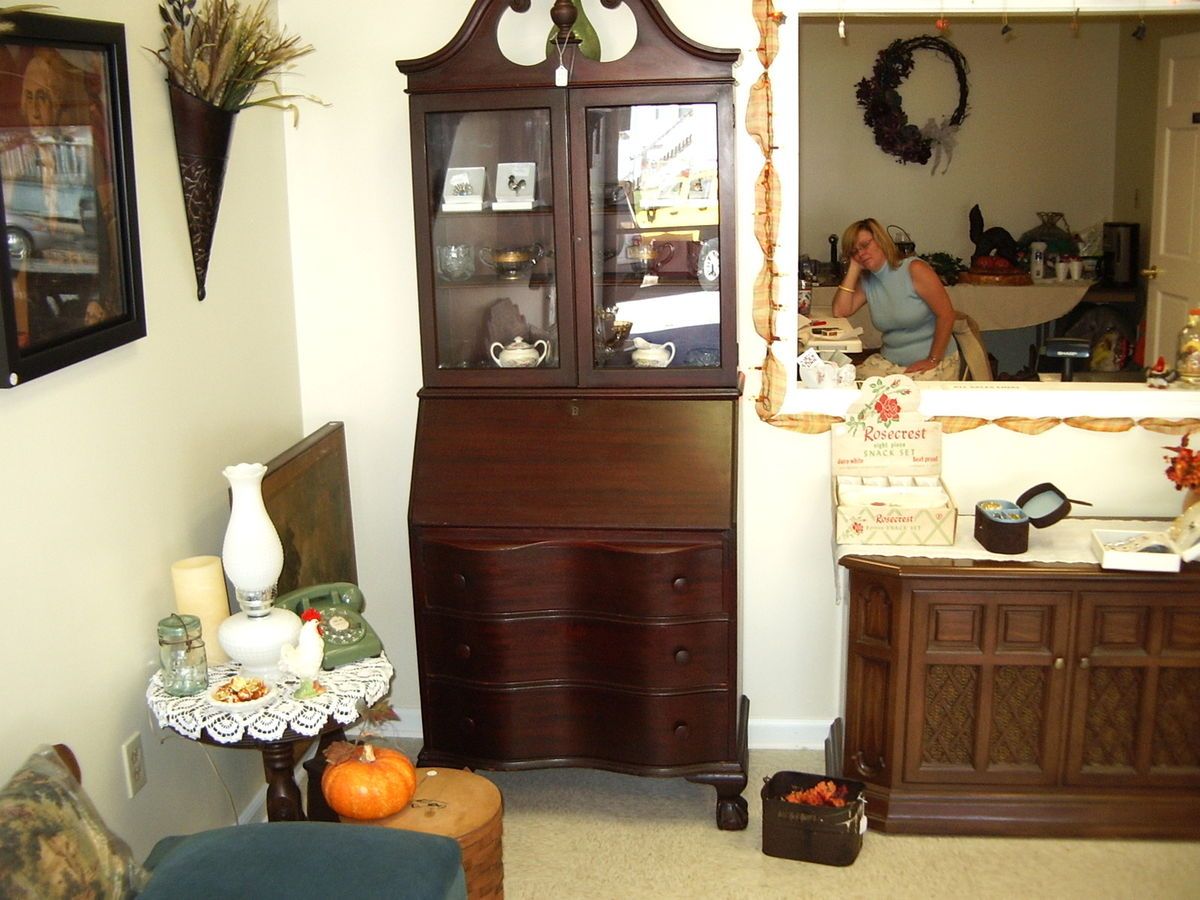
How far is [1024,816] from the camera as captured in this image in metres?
3.20

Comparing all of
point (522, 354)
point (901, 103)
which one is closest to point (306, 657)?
point (522, 354)

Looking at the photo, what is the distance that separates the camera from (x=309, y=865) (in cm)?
207

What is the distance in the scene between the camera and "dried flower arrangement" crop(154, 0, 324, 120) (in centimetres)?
279

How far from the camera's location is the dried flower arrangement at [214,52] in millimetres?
2789

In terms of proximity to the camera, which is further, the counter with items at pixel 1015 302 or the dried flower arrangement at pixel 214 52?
the counter with items at pixel 1015 302

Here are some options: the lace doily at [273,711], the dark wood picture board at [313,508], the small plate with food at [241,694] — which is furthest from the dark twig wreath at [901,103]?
the small plate with food at [241,694]

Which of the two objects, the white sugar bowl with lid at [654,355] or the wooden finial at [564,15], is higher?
the wooden finial at [564,15]

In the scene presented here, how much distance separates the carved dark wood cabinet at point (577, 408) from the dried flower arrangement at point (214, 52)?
1.22 ft

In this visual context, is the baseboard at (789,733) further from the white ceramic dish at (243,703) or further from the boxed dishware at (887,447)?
the white ceramic dish at (243,703)

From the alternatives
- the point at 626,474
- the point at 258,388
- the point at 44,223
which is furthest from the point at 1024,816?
the point at 44,223

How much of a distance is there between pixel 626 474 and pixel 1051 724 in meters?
1.21

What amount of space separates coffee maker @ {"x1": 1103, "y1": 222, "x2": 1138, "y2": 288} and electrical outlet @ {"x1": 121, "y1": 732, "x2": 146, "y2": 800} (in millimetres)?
5267

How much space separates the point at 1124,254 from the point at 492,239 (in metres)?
4.21

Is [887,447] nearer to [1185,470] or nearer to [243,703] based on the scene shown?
[1185,470]
